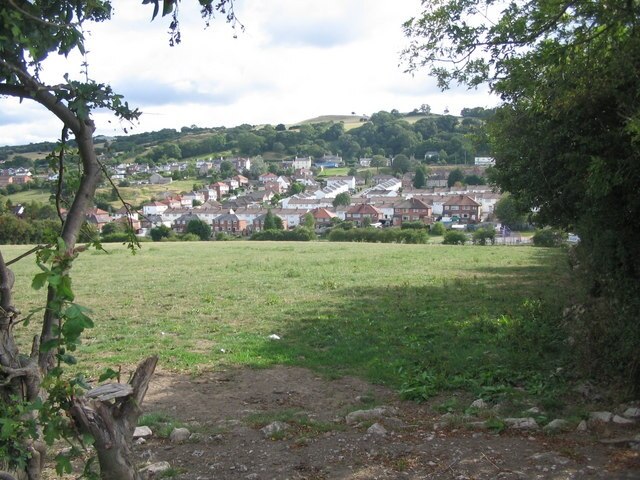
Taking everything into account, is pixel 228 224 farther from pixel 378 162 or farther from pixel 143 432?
pixel 143 432

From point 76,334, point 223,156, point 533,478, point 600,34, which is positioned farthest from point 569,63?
point 223,156

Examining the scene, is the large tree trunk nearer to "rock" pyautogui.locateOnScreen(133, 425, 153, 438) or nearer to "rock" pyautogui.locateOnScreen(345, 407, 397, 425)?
"rock" pyautogui.locateOnScreen(133, 425, 153, 438)

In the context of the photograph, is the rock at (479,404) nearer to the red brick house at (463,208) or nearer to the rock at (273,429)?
the rock at (273,429)

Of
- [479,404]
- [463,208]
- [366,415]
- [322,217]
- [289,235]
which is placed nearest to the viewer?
[366,415]

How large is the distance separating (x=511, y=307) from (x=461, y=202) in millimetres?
58712

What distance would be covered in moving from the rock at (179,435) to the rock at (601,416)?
4748mm

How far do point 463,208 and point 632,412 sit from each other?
6593 centimetres

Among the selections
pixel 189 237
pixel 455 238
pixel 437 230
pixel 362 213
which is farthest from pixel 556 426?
pixel 362 213

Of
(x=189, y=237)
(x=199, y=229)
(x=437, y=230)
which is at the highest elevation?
(x=437, y=230)

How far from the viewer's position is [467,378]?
882cm

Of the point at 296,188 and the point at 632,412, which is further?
the point at 296,188

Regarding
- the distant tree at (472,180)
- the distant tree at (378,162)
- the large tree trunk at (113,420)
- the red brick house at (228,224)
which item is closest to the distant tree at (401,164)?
the distant tree at (378,162)

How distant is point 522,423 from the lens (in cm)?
684

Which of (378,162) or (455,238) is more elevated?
(378,162)
